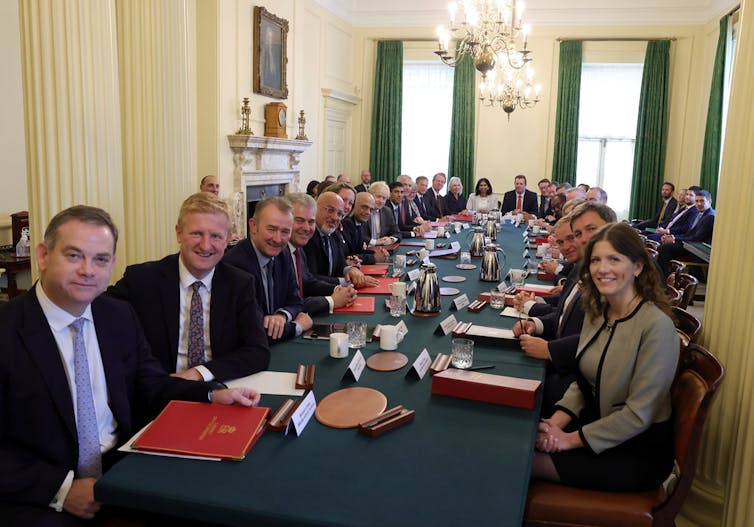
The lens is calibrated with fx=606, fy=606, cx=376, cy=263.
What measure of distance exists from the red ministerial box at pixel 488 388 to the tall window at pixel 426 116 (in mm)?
10362

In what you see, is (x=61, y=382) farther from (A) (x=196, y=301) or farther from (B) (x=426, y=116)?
(B) (x=426, y=116)

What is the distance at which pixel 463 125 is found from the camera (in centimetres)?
1168

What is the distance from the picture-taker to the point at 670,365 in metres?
1.97

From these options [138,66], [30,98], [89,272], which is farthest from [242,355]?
[138,66]

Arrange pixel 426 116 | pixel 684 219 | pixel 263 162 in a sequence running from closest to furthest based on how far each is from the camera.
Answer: pixel 263 162, pixel 684 219, pixel 426 116

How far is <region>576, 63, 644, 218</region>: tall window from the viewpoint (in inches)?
438

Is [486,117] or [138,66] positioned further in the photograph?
[486,117]

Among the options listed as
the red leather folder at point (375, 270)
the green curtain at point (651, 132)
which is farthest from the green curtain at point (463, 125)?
the red leather folder at point (375, 270)

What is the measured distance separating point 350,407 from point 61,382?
0.82 metres

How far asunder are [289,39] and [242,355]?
7.75m

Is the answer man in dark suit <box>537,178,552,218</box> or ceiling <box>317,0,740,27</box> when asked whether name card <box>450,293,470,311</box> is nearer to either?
man in dark suit <box>537,178,552,218</box>

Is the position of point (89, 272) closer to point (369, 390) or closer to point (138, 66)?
point (369, 390)

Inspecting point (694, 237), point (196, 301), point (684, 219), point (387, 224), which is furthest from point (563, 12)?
point (196, 301)

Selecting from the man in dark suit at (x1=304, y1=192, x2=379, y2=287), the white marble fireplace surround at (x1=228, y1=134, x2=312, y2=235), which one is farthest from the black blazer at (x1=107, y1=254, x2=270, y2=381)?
the white marble fireplace surround at (x1=228, y1=134, x2=312, y2=235)
